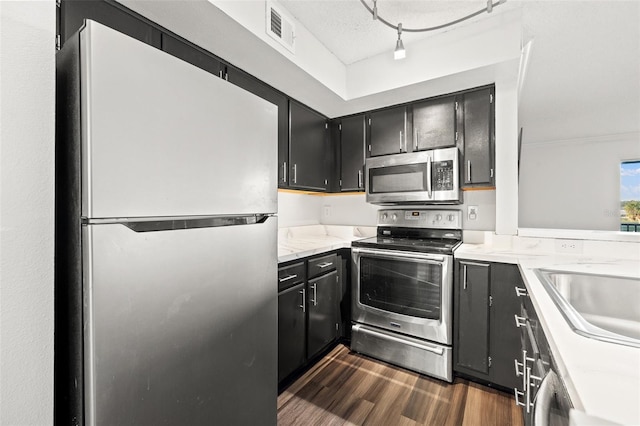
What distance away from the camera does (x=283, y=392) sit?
1.93 metres

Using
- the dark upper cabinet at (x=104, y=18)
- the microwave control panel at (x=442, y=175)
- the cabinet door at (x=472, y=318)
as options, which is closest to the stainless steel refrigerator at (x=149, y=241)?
the dark upper cabinet at (x=104, y=18)

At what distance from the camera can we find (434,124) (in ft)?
8.10

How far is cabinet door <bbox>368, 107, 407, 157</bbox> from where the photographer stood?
2.62m

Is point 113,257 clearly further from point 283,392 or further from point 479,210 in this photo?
point 479,210

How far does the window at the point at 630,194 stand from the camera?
14.6 feet

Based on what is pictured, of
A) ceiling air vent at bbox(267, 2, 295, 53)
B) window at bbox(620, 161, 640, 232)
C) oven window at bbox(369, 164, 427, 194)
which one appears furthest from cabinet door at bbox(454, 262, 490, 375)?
window at bbox(620, 161, 640, 232)

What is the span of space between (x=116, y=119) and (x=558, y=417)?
138 centimetres

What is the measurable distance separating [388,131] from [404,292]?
146 centimetres

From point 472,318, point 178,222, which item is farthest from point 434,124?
point 178,222

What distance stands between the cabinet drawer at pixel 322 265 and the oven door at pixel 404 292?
18 centimetres

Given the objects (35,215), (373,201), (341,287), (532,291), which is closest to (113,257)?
(35,215)

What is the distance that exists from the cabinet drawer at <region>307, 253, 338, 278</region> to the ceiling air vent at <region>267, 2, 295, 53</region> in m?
1.46

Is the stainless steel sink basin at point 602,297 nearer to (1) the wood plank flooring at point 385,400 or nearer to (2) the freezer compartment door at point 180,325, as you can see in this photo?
(1) the wood plank flooring at point 385,400

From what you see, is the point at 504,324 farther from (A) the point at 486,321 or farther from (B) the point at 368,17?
(B) the point at 368,17
